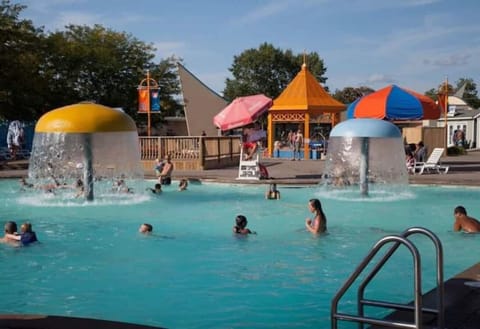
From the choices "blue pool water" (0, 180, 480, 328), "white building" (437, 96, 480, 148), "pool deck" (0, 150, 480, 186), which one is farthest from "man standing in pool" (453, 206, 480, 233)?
"white building" (437, 96, 480, 148)

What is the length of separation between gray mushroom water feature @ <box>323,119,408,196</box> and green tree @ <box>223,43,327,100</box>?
186 feet

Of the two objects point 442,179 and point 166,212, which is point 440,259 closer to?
point 166,212

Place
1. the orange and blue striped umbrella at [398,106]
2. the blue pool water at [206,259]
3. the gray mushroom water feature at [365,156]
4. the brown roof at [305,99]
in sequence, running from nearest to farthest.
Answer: the blue pool water at [206,259], the gray mushroom water feature at [365,156], the orange and blue striped umbrella at [398,106], the brown roof at [305,99]

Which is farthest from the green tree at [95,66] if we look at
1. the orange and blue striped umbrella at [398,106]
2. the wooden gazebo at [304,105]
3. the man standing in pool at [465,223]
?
the man standing in pool at [465,223]

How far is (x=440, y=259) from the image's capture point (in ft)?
15.1

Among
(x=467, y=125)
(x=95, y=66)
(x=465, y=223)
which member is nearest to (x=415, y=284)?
(x=465, y=223)

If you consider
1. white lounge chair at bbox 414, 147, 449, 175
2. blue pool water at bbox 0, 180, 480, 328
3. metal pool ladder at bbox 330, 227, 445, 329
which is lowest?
blue pool water at bbox 0, 180, 480, 328

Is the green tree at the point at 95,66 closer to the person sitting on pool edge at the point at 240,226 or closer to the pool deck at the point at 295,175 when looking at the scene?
the pool deck at the point at 295,175

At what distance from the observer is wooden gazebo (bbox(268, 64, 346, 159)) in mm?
30750

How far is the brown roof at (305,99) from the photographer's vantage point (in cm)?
3069

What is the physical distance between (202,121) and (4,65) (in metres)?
19.0

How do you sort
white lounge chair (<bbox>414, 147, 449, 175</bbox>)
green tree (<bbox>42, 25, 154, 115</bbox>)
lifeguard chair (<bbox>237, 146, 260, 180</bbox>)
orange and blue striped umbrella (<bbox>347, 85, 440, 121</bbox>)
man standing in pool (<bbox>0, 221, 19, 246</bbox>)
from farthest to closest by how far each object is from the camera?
green tree (<bbox>42, 25, 154, 115</bbox>) → white lounge chair (<bbox>414, 147, 449, 175</bbox>) → orange and blue striped umbrella (<bbox>347, 85, 440, 121</bbox>) → lifeguard chair (<bbox>237, 146, 260, 180</bbox>) → man standing in pool (<bbox>0, 221, 19, 246</bbox>)

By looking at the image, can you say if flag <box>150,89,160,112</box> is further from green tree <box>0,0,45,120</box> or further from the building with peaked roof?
the building with peaked roof

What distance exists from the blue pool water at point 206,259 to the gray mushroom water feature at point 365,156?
1.34 m
